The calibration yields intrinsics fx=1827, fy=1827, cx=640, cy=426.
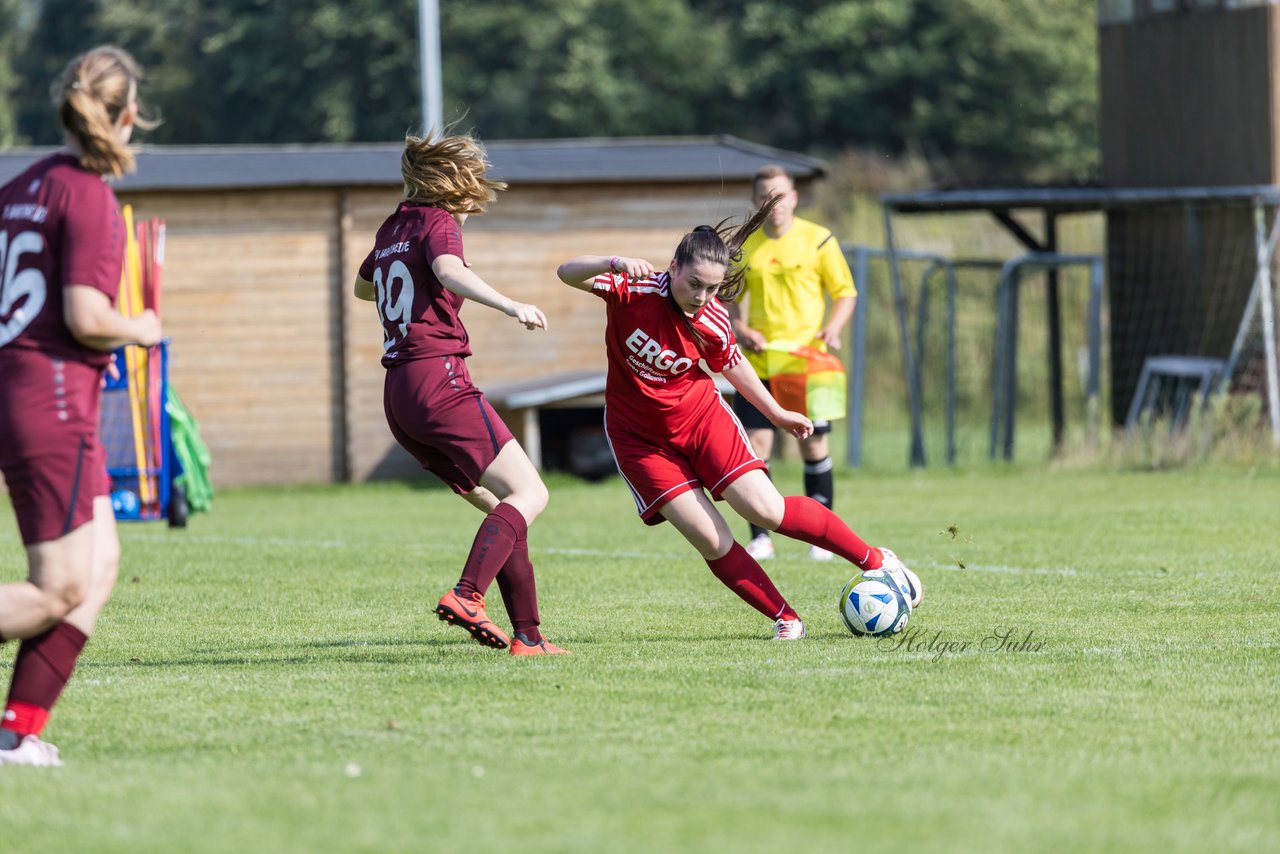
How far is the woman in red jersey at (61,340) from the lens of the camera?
4723 millimetres

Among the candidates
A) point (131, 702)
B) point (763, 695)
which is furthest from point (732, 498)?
point (131, 702)

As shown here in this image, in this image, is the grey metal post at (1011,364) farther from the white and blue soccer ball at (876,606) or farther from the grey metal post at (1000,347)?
the white and blue soccer ball at (876,606)

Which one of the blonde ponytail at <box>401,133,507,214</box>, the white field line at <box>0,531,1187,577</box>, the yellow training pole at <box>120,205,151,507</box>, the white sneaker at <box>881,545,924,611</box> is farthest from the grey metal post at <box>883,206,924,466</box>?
the blonde ponytail at <box>401,133,507,214</box>

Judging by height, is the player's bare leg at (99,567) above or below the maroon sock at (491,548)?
above

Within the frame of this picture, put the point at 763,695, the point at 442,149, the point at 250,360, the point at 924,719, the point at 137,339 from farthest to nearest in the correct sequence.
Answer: the point at 250,360
the point at 442,149
the point at 763,695
the point at 924,719
the point at 137,339

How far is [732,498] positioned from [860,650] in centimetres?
78

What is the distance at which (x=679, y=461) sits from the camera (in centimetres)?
711

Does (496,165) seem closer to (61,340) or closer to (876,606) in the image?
(876,606)

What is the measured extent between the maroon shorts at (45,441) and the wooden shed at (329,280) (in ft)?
45.1

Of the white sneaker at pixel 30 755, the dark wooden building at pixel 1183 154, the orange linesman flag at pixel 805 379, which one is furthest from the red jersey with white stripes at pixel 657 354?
the dark wooden building at pixel 1183 154

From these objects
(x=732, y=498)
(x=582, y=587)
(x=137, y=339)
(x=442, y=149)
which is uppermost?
(x=442, y=149)

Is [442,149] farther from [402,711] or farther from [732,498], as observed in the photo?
[402,711]

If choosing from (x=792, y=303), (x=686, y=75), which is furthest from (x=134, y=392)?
(x=686, y=75)

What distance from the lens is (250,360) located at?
1870 cm
